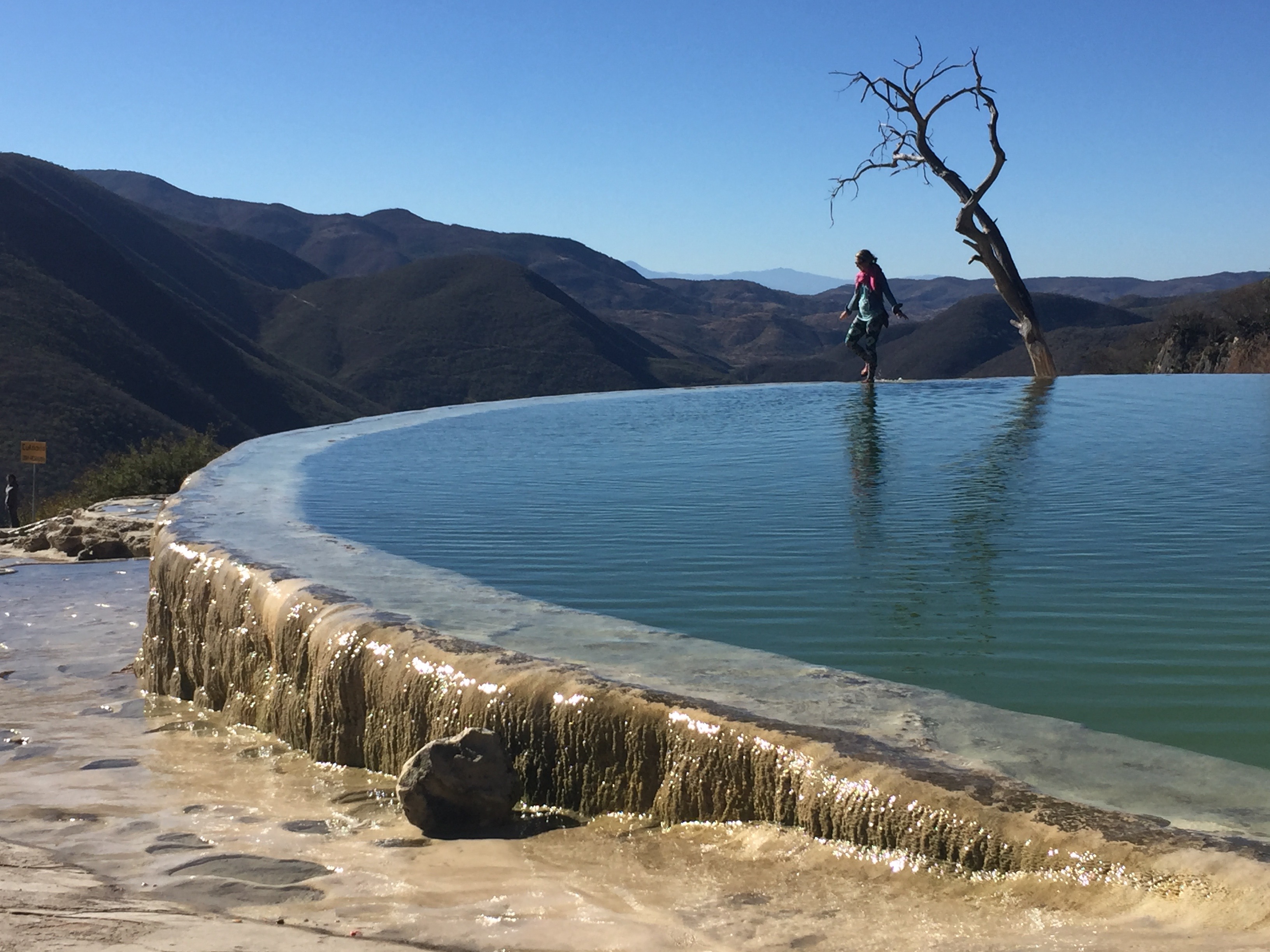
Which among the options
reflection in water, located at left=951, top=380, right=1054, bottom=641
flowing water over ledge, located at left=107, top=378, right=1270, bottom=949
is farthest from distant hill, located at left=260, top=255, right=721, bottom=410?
flowing water over ledge, located at left=107, top=378, right=1270, bottom=949

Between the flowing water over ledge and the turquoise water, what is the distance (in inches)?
15.2

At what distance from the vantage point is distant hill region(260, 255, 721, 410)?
79.9m

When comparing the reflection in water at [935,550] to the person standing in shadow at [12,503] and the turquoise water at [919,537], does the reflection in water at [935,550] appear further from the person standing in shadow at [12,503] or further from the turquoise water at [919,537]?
the person standing in shadow at [12,503]

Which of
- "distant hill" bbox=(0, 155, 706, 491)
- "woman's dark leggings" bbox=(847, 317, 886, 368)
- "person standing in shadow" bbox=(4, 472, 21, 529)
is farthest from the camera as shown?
"distant hill" bbox=(0, 155, 706, 491)

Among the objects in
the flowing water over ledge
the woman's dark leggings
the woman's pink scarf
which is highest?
the woman's pink scarf

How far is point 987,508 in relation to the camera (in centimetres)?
688

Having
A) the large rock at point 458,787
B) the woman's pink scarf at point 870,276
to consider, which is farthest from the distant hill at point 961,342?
the large rock at point 458,787

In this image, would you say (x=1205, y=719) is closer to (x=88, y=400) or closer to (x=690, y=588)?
(x=690, y=588)

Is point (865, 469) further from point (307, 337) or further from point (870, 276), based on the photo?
point (307, 337)

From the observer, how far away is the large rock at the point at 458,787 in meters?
3.63

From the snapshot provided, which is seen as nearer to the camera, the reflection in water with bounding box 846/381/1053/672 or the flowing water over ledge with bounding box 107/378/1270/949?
the flowing water over ledge with bounding box 107/378/1270/949

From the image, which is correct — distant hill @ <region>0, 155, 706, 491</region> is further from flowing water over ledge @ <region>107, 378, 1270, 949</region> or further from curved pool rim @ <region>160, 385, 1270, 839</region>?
flowing water over ledge @ <region>107, 378, 1270, 949</region>

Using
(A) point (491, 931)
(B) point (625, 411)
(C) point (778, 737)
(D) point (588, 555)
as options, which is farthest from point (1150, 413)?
(A) point (491, 931)

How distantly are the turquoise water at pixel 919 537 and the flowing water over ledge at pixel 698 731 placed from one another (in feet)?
1.27
